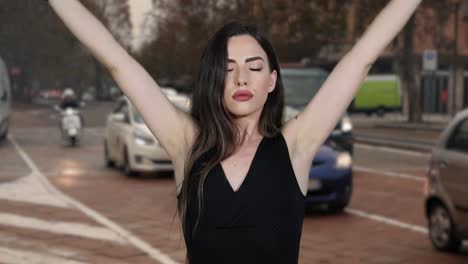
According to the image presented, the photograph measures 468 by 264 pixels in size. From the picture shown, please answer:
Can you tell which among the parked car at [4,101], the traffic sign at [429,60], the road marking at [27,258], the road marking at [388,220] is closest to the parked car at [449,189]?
the road marking at [388,220]

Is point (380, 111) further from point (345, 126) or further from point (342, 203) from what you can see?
point (342, 203)

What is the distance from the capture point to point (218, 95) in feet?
7.31

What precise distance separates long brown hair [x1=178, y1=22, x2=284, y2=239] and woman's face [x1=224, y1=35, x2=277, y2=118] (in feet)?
0.05

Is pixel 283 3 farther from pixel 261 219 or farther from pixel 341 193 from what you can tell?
pixel 261 219

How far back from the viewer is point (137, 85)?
89.5 inches

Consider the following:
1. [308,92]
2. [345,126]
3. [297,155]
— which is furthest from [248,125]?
[308,92]

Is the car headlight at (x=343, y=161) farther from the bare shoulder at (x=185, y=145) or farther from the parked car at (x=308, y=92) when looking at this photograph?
the bare shoulder at (x=185, y=145)

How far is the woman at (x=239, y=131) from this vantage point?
6.86ft

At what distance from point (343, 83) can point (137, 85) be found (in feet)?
1.79

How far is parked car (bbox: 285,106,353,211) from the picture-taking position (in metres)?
10.6

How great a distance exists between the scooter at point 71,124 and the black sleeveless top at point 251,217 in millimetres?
22063

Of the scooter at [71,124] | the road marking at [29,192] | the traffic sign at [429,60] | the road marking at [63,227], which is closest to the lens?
the road marking at [63,227]

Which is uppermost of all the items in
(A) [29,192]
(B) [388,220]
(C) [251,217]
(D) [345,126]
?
(C) [251,217]

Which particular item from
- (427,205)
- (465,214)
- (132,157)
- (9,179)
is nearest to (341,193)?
(427,205)
